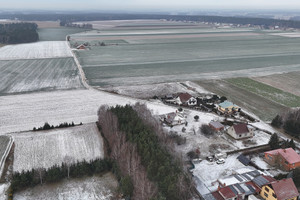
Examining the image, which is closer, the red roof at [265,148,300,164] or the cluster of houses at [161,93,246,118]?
the red roof at [265,148,300,164]

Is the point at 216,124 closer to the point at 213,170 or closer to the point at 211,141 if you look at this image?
the point at 211,141

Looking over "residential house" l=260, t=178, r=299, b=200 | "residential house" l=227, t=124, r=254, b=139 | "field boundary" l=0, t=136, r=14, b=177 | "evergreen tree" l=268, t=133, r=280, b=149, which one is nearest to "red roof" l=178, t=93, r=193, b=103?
"residential house" l=227, t=124, r=254, b=139

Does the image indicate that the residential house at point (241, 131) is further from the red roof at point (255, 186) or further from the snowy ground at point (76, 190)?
the snowy ground at point (76, 190)

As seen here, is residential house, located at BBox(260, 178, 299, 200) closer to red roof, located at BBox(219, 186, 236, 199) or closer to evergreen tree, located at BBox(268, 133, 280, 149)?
red roof, located at BBox(219, 186, 236, 199)

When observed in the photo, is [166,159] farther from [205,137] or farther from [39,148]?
[39,148]

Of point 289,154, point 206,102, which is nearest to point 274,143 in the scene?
point 289,154

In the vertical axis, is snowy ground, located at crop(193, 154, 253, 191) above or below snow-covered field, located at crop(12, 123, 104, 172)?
above
